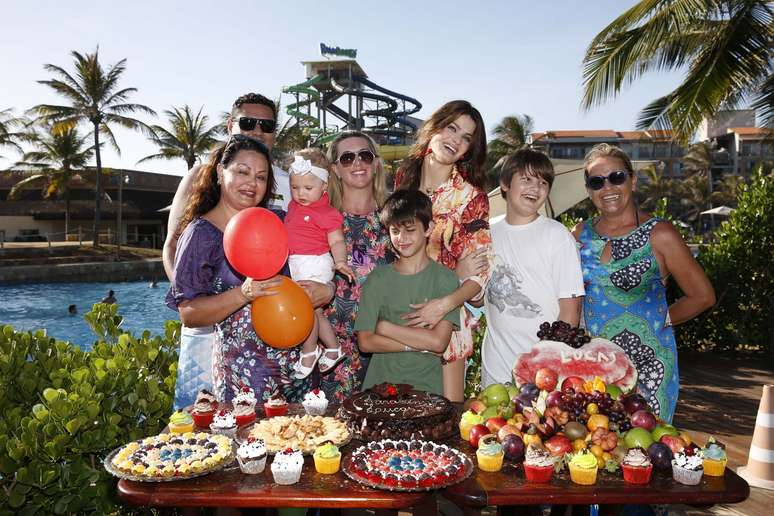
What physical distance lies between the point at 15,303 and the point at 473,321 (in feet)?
73.7

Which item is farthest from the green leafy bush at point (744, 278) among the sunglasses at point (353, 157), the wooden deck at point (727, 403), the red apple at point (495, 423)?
the red apple at point (495, 423)

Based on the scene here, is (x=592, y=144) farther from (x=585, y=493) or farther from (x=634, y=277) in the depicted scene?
(x=585, y=493)

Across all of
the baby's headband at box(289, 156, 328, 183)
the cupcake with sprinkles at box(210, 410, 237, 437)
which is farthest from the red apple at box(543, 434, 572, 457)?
the baby's headband at box(289, 156, 328, 183)

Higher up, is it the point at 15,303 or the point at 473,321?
the point at 473,321

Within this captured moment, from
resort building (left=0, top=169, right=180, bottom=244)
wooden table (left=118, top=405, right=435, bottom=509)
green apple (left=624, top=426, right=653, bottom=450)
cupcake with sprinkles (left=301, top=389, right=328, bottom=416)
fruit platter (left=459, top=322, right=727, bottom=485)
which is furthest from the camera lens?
resort building (left=0, top=169, right=180, bottom=244)

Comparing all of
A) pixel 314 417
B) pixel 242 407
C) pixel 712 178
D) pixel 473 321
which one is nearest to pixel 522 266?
pixel 473 321

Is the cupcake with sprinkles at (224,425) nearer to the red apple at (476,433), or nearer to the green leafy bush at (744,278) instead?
the red apple at (476,433)

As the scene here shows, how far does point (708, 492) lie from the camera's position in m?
1.91

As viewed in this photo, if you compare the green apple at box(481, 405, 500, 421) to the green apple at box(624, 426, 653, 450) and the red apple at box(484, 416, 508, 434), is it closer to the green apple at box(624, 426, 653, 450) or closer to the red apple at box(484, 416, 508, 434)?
the red apple at box(484, 416, 508, 434)

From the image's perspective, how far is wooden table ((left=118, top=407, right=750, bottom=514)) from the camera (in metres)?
1.88

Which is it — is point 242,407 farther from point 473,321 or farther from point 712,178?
point 712,178

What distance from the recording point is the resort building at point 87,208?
3372 cm

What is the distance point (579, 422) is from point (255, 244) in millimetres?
1479

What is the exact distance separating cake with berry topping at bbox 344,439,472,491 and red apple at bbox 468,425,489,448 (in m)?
0.12
